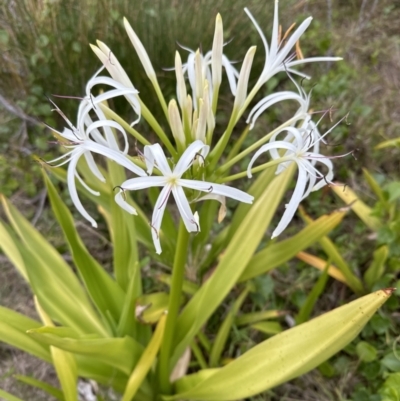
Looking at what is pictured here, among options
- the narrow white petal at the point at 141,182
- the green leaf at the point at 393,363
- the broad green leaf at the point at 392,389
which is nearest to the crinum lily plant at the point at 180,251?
the narrow white petal at the point at 141,182

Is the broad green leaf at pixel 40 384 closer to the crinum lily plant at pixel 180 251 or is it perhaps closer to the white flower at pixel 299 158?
the crinum lily plant at pixel 180 251

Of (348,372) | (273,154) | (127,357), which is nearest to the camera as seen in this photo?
(273,154)

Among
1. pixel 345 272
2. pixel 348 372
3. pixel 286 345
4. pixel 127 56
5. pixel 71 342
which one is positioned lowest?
pixel 348 372

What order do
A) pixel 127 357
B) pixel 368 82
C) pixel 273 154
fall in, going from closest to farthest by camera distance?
pixel 273 154 → pixel 127 357 → pixel 368 82

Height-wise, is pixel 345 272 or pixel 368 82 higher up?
pixel 368 82

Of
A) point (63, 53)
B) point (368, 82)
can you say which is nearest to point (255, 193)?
point (63, 53)

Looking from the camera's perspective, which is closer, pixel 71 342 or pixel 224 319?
pixel 71 342

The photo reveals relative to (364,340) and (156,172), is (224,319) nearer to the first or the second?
(364,340)
